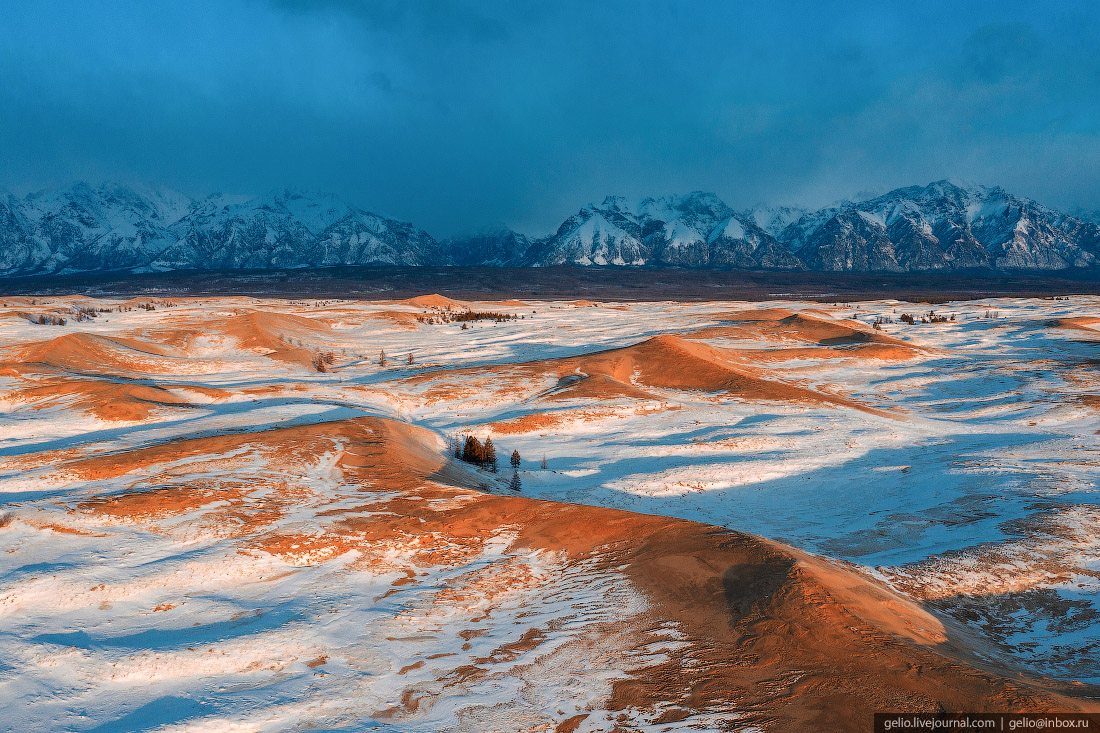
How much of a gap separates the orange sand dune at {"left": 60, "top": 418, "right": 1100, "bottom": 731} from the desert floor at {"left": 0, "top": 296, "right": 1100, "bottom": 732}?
0.03 m

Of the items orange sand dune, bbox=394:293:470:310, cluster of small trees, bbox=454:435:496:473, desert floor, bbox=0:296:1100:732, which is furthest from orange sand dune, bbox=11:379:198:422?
orange sand dune, bbox=394:293:470:310

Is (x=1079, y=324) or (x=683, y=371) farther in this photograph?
(x=1079, y=324)

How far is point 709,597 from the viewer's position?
20.3 ft

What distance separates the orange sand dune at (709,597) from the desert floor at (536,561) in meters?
0.03

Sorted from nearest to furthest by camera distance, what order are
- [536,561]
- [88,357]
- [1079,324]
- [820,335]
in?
1. [536,561]
2. [88,357]
3. [820,335]
4. [1079,324]

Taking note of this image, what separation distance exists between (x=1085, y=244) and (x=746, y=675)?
239790 mm

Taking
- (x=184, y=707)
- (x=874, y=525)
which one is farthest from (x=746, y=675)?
(x=874, y=525)

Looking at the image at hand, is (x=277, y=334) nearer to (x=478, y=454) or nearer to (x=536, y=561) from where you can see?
(x=478, y=454)

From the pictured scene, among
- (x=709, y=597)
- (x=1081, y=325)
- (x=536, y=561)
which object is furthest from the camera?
(x=1081, y=325)

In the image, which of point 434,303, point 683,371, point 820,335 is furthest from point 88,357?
point 434,303

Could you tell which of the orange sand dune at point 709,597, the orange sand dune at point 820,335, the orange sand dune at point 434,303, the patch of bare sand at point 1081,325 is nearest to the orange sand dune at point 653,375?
the orange sand dune at point 820,335

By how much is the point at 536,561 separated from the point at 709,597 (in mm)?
2149

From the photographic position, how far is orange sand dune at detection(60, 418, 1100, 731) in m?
4.48

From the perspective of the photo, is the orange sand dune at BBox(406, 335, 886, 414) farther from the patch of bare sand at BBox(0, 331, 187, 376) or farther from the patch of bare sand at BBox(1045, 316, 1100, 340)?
the patch of bare sand at BBox(1045, 316, 1100, 340)
